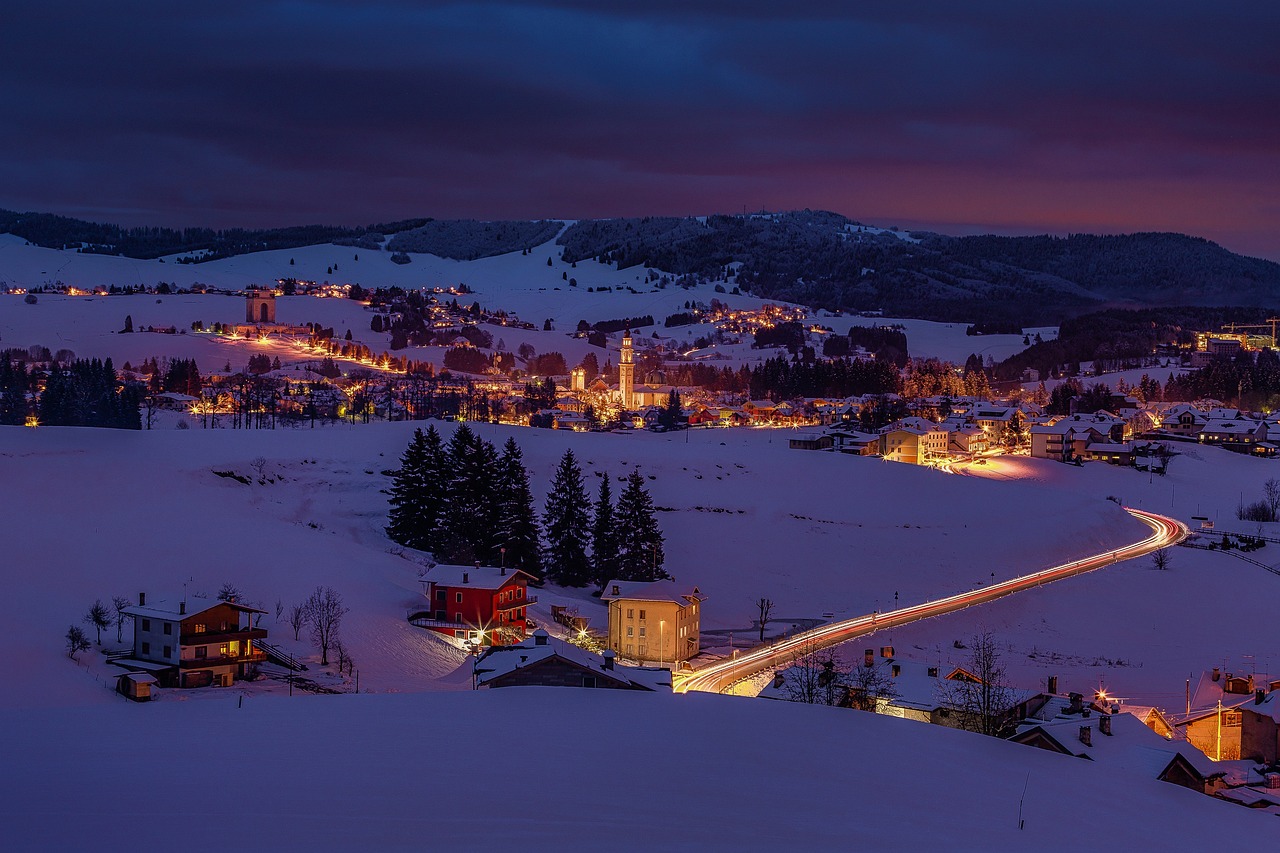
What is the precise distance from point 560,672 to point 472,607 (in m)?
10.3

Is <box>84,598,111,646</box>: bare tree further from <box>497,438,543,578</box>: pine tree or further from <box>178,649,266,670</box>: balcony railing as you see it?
<box>497,438,543,578</box>: pine tree

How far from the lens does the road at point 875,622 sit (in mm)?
27703

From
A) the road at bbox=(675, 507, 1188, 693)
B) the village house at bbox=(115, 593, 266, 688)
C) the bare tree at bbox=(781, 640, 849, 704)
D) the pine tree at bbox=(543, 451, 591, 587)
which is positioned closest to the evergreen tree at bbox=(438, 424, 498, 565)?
the pine tree at bbox=(543, 451, 591, 587)

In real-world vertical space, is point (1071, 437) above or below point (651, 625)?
above

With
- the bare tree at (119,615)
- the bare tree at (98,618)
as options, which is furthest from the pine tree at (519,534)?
the bare tree at (98,618)

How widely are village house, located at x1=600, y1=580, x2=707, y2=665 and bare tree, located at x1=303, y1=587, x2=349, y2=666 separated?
6.76 m

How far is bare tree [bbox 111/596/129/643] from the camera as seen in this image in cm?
2461

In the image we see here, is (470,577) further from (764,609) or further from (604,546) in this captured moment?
Result: (604,546)

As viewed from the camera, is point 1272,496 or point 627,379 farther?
point 627,379

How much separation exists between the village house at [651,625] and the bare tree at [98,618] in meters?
11.7

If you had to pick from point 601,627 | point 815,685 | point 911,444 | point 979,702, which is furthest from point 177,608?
point 911,444

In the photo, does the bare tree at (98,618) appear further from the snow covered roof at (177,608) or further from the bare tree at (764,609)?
the bare tree at (764,609)

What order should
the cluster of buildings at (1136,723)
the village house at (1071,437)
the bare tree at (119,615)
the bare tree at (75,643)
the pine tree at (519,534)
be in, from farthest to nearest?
the village house at (1071,437) < the pine tree at (519,534) < the bare tree at (119,615) < the bare tree at (75,643) < the cluster of buildings at (1136,723)

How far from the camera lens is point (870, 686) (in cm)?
2250
